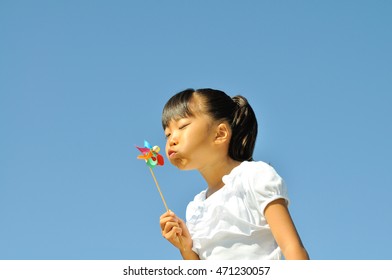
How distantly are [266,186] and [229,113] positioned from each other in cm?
67

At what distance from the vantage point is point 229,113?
3646mm

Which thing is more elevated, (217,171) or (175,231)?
(217,171)

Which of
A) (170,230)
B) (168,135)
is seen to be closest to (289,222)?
(170,230)

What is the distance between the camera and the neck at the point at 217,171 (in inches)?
140

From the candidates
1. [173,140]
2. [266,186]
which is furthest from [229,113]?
[266,186]

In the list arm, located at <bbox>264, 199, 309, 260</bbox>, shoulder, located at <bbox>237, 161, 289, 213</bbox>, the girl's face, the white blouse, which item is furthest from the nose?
arm, located at <bbox>264, 199, 309, 260</bbox>

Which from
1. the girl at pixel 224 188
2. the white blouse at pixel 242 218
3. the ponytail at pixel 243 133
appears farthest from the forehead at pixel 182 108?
the white blouse at pixel 242 218

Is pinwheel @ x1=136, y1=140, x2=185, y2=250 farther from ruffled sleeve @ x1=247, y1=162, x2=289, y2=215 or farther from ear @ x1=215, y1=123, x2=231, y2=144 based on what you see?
ruffled sleeve @ x1=247, y1=162, x2=289, y2=215

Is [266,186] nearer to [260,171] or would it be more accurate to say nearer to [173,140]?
[260,171]

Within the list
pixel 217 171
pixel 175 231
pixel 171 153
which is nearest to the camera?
pixel 175 231

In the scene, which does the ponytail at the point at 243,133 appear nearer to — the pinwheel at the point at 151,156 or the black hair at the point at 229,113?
the black hair at the point at 229,113

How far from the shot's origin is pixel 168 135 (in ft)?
11.7
